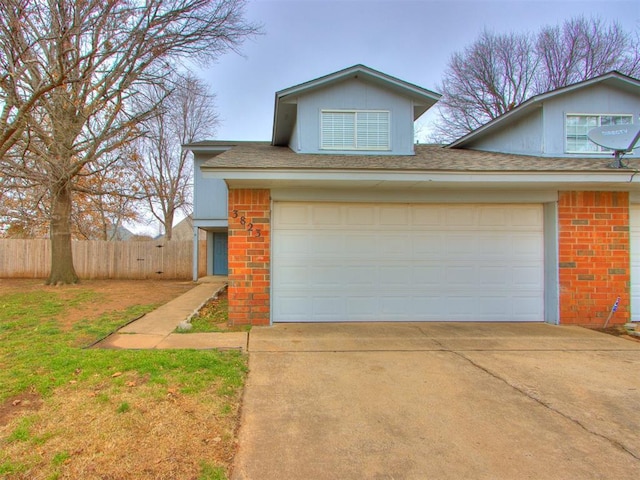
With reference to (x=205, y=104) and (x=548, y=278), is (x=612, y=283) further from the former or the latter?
(x=205, y=104)

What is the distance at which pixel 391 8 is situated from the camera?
1123 cm

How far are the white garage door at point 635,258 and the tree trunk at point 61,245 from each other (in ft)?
52.9

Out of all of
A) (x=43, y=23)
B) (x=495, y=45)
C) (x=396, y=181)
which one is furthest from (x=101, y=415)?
(x=495, y=45)

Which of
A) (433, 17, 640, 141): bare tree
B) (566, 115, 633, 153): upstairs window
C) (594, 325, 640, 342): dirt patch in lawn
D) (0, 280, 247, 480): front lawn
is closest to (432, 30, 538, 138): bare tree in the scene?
(433, 17, 640, 141): bare tree

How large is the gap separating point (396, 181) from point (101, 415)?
4974mm

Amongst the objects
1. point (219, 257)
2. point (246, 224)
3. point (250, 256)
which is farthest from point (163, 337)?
point (219, 257)

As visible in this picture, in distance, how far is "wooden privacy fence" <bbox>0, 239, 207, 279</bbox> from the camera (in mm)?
15602

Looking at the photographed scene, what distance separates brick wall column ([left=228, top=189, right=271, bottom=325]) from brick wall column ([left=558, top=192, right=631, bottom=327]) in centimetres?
550

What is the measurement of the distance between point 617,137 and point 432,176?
12.6 feet

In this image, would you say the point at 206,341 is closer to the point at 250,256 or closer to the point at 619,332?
the point at 250,256

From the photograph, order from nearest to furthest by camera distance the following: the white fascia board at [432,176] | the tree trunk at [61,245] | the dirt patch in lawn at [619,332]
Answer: the white fascia board at [432,176] → the dirt patch in lawn at [619,332] → the tree trunk at [61,245]

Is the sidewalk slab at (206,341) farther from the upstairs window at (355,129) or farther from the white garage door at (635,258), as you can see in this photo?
the white garage door at (635,258)

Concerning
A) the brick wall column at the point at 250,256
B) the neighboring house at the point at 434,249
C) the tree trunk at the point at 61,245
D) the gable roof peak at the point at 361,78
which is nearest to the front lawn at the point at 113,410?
the brick wall column at the point at 250,256

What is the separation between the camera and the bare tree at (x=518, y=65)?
760 inches
